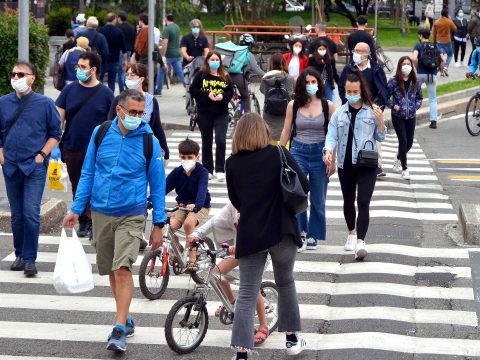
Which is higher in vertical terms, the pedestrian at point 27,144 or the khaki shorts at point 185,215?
the pedestrian at point 27,144

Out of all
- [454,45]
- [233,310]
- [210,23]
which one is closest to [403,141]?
[233,310]

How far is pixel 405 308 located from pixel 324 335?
42.2 inches

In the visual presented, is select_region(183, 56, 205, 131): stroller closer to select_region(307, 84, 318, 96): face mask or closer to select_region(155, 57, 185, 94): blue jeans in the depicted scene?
select_region(155, 57, 185, 94): blue jeans

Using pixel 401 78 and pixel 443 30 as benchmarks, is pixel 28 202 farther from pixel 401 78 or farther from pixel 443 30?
pixel 443 30

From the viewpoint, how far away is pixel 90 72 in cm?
1137

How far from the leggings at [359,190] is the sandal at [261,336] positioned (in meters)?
3.11

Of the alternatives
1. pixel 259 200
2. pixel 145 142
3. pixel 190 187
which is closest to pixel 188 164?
pixel 190 187

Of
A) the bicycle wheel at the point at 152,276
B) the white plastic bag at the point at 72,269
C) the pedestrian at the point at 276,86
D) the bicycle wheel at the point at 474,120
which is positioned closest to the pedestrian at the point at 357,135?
the bicycle wheel at the point at 152,276

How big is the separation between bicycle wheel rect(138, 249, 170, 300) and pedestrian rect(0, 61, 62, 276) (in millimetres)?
1337

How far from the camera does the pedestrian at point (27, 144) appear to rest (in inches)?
412

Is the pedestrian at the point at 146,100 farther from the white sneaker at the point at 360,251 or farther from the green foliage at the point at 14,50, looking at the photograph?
the green foliage at the point at 14,50

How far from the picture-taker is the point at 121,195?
27.1 ft

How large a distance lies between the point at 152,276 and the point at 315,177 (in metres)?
2.51

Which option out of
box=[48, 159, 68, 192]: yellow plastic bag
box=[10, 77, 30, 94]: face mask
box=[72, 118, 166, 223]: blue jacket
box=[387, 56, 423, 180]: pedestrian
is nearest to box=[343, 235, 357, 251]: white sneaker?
box=[48, 159, 68, 192]: yellow plastic bag
